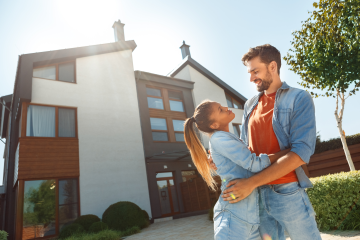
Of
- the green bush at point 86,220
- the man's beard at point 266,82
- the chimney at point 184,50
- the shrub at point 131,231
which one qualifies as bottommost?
the shrub at point 131,231

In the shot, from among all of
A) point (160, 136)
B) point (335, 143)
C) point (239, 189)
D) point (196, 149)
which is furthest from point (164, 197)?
point (239, 189)

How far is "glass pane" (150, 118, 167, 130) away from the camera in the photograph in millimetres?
15097

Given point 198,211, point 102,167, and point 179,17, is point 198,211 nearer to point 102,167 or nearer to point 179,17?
point 102,167

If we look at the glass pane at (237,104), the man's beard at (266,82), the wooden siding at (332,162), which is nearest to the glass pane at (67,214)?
the wooden siding at (332,162)

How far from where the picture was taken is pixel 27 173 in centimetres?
1017

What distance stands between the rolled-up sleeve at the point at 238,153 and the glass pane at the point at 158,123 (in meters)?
13.4

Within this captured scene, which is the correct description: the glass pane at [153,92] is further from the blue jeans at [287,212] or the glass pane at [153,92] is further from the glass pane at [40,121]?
the blue jeans at [287,212]

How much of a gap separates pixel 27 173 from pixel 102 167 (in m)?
3.04

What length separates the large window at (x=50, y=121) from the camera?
1099 centimetres

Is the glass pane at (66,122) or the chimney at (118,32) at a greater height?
the chimney at (118,32)

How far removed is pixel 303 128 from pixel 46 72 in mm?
13043

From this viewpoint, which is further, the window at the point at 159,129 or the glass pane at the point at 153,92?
the glass pane at the point at 153,92

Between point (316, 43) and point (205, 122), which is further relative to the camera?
point (316, 43)

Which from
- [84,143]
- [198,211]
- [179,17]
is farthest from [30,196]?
[179,17]
